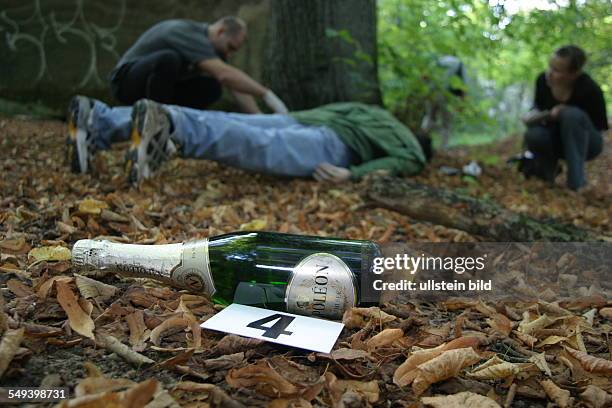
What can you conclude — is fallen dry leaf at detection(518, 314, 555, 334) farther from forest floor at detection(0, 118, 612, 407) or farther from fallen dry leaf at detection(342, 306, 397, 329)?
fallen dry leaf at detection(342, 306, 397, 329)

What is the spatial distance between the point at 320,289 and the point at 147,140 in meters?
1.50

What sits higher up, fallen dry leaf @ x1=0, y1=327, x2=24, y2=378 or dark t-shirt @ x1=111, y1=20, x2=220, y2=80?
dark t-shirt @ x1=111, y1=20, x2=220, y2=80

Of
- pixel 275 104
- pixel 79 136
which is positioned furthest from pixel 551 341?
pixel 275 104

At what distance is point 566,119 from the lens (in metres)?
3.50

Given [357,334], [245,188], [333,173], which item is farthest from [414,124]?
[357,334]

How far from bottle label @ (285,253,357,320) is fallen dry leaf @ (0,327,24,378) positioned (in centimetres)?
45

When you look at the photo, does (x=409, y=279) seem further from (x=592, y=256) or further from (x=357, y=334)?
(x=592, y=256)

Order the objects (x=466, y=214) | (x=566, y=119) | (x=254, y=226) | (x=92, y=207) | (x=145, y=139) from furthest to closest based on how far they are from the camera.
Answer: (x=566, y=119), (x=145, y=139), (x=466, y=214), (x=254, y=226), (x=92, y=207)

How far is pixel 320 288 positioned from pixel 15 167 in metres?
2.00

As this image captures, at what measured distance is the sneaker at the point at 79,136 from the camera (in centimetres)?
241

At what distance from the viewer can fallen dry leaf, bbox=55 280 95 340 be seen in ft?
2.90

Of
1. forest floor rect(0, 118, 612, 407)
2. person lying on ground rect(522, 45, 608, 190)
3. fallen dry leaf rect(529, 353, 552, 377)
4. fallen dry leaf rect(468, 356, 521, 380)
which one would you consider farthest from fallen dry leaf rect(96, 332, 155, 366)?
person lying on ground rect(522, 45, 608, 190)

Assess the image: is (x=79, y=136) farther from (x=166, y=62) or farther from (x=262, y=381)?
(x=262, y=381)

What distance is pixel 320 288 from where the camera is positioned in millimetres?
1000
